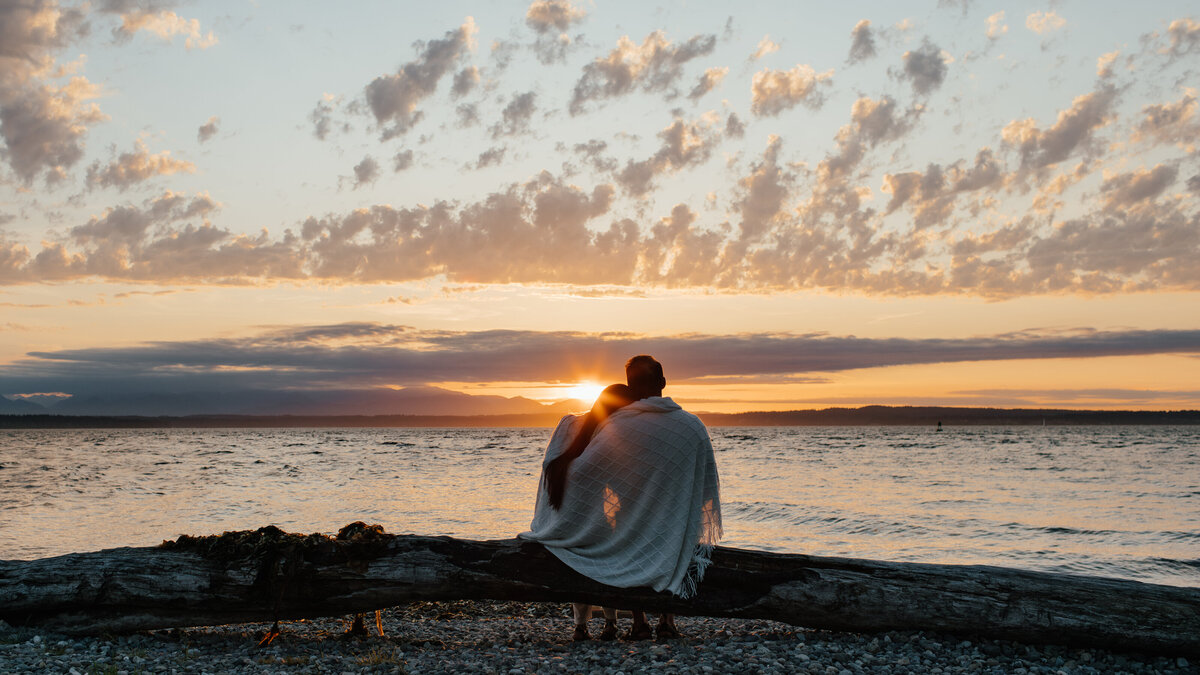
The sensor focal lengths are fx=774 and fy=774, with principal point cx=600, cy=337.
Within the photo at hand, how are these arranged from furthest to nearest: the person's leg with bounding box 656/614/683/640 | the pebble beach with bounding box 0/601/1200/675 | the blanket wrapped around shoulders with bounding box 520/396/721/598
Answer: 1. the person's leg with bounding box 656/614/683/640
2. the blanket wrapped around shoulders with bounding box 520/396/721/598
3. the pebble beach with bounding box 0/601/1200/675

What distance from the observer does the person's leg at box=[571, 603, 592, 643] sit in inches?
304

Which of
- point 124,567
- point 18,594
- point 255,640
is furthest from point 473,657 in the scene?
point 18,594

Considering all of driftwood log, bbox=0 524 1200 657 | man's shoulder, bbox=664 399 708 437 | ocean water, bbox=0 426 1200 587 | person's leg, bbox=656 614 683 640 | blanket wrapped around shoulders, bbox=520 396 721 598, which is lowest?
ocean water, bbox=0 426 1200 587

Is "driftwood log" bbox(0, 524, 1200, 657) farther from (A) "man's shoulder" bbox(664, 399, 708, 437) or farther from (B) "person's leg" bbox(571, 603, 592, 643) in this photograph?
(A) "man's shoulder" bbox(664, 399, 708, 437)

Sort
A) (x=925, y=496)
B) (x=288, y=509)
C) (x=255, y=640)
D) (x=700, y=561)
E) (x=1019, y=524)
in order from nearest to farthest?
(x=700, y=561)
(x=255, y=640)
(x=1019, y=524)
(x=288, y=509)
(x=925, y=496)

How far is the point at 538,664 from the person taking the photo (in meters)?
6.95

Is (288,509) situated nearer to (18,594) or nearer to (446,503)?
(446,503)

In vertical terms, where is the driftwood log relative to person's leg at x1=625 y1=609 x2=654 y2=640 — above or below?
above

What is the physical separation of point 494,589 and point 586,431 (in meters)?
1.75

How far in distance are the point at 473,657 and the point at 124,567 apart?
11.4 feet

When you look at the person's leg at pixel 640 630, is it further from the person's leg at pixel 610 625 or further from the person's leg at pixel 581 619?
the person's leg at pixel 581 619

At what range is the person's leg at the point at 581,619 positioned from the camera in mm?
7715

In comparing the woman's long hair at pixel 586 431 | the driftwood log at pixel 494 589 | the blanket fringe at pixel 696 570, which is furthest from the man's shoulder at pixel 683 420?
the driftwood log at pixel 494 589

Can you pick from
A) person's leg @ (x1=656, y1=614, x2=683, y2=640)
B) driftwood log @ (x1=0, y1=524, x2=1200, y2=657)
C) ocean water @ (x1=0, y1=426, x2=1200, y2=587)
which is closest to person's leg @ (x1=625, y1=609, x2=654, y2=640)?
person's leg @ (x1=656, y1=614, x2=683, y2=640)
